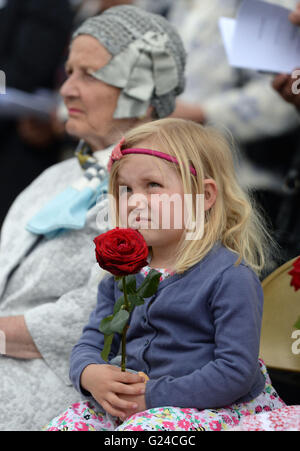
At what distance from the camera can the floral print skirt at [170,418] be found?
4.25ft

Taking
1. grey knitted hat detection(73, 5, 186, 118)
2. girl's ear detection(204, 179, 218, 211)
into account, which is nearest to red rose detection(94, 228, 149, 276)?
girl's ear detection(204, 179, 218, 211)

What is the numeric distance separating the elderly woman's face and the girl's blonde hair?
16.4 inches

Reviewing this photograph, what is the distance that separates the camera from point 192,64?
8.54 feet

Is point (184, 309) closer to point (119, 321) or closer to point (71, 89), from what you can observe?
point (119, 321)

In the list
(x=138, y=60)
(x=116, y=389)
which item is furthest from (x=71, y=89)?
(x=116, y=389)

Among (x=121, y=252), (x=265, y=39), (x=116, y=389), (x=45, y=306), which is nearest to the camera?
(x=121, y=252)

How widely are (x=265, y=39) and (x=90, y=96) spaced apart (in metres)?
0.52

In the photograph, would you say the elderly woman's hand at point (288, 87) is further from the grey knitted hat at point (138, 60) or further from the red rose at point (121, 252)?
the red rose at point (121, 252)

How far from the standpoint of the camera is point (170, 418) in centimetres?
130

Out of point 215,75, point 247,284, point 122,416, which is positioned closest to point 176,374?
point 122,416

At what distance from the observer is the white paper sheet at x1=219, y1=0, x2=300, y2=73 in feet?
6.14

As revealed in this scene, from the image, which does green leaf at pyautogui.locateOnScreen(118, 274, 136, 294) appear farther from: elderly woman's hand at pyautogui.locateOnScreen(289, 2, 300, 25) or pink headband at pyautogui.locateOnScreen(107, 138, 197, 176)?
elderly woman's hand at pyautogui.locateOnScreen(289, 2, 300, 25)

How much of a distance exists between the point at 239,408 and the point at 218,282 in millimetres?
279
